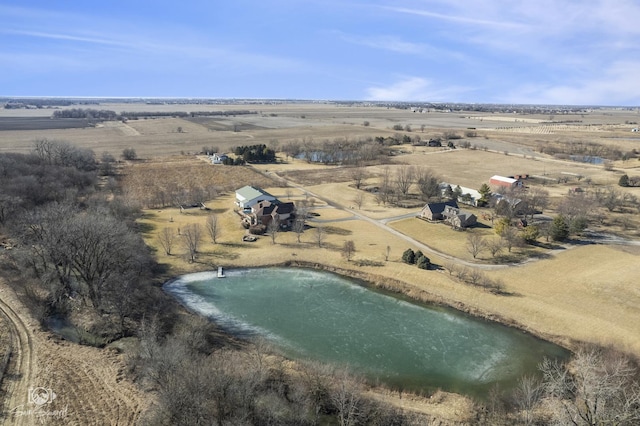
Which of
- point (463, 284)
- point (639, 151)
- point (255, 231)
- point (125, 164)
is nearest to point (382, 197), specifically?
point (255, 231)

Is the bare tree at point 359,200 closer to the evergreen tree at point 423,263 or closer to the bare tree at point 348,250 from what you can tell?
the bare tree at point 348,250

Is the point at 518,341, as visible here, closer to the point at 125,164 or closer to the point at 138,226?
the point at 138,226

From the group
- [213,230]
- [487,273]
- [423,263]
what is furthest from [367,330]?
[213,230]

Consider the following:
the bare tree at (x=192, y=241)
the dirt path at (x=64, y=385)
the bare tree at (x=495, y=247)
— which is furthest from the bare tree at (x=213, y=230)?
the bare tree at (x=495, y=247)

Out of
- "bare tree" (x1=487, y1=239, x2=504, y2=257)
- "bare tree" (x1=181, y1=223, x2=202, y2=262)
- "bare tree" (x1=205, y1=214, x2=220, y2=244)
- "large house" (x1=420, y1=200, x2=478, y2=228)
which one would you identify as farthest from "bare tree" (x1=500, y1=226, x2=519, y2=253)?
"bare tree" (x1=181, y1=223, x2=202, y2=262)

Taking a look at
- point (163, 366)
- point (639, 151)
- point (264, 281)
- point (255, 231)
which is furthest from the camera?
point (639, 151)

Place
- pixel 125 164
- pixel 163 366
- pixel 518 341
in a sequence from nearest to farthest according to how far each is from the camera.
→ pixel 163 366 < pixel 518 341 < pixel 125 164

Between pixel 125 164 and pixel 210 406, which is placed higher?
pixel 125 164

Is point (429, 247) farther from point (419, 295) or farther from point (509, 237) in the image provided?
point (419, 295)

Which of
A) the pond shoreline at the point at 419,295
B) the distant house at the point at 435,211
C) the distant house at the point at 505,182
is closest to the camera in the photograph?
the pond shoreline at the point at 419,295
